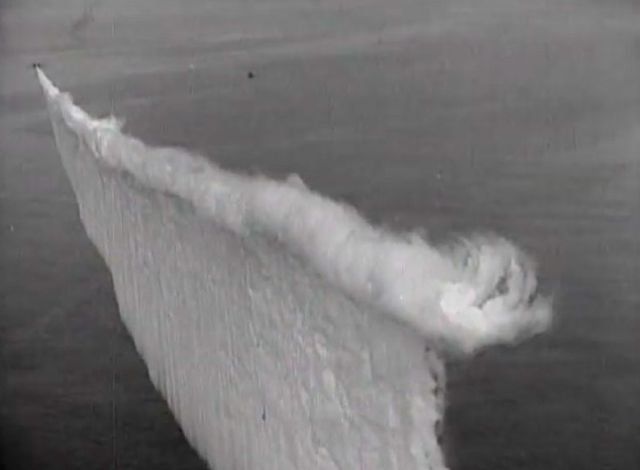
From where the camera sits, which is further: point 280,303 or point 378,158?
point 378,158

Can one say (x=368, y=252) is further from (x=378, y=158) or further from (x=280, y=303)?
(x=378, y=158)

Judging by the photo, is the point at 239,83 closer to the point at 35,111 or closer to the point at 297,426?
the point at 35,111

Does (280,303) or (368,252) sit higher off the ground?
(368,252)

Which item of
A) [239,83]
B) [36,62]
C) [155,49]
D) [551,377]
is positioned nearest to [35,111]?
[36,62]

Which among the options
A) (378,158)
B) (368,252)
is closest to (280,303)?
(368,252)

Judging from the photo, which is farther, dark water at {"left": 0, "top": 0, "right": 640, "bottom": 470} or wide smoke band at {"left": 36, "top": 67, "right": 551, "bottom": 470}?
dark water at {"left": 0, "top": 0, "right": 640, "bottom": 470}
